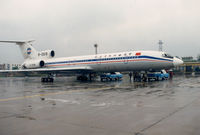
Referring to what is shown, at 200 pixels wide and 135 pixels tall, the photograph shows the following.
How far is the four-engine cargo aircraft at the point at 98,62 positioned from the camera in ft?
81.8

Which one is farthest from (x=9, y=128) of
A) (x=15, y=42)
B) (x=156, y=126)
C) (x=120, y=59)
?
(x=15, y=42)

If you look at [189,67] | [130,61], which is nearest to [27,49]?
[130,61]

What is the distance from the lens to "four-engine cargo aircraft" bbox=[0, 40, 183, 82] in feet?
81.8

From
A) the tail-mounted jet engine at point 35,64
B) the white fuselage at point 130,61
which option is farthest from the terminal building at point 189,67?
the tail-mounted jet engine at point 35,64

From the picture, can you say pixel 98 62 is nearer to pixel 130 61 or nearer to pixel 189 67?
pixel 130 61

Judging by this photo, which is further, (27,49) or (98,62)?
(27,49)

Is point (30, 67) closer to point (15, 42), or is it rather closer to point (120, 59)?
point (15, 42)

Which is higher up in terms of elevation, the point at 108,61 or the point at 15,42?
the point at 15,42

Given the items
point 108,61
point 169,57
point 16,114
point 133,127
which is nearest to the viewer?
point 133,127

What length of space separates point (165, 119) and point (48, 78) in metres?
26.0

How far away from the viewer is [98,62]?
2836 cm

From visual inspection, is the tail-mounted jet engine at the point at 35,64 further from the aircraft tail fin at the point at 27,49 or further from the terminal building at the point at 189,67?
the terminal building at the point at 189,67

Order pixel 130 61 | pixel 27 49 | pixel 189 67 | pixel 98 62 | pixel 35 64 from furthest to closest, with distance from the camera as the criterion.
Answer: pixel 189 67
pixel 27 49
pixel 35 64
pixel 98 62
pixel 130 61

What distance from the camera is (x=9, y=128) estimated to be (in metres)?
5.86
